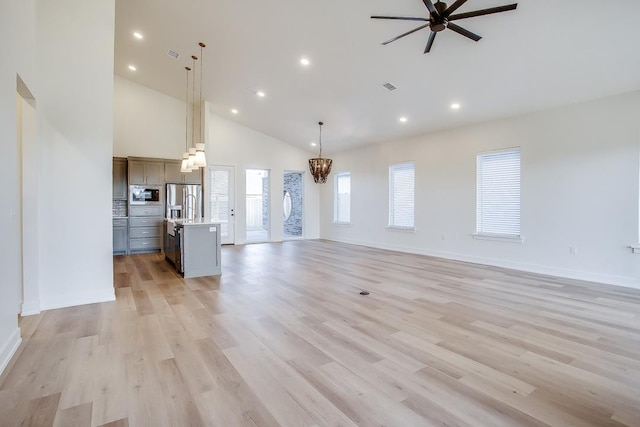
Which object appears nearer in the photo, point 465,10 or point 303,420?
point 303,420

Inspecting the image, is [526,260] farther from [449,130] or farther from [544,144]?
[449,130]

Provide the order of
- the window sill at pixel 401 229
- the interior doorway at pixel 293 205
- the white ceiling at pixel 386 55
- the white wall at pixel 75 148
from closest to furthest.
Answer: the white wall at pixel 75 148 → the white ceiling at pixel 386 55 → the window sill at pixel 401 229 → the interior doorway at pixel 293 205

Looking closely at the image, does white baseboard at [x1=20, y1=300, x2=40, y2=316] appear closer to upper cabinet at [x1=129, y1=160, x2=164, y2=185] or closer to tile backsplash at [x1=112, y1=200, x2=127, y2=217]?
tile backsplash at [x1=112, y1=200, x2=127, y2=217]

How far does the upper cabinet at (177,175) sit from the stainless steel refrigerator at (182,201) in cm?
11

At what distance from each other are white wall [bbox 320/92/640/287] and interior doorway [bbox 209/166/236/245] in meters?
4.86

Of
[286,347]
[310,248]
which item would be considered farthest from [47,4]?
[310,248]

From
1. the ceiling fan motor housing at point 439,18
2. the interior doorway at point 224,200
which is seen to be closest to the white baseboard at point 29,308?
the ceiling fan motor housing at point 439,18

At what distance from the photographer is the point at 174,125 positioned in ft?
28.5

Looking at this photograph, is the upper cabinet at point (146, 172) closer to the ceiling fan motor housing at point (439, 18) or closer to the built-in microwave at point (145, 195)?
the built-in microwave at point (145, 195)

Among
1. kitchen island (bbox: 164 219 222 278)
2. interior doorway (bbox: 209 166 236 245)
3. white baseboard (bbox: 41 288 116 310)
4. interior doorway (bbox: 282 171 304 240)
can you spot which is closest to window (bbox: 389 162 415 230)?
interior doorway (bbox: 282 171 304 240)

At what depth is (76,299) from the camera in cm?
379

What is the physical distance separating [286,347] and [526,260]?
5.08 meters

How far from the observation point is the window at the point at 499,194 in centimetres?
608

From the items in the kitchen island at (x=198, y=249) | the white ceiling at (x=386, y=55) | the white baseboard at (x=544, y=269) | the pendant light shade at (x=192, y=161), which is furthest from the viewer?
the kitchen island at (x=198, y=249)
